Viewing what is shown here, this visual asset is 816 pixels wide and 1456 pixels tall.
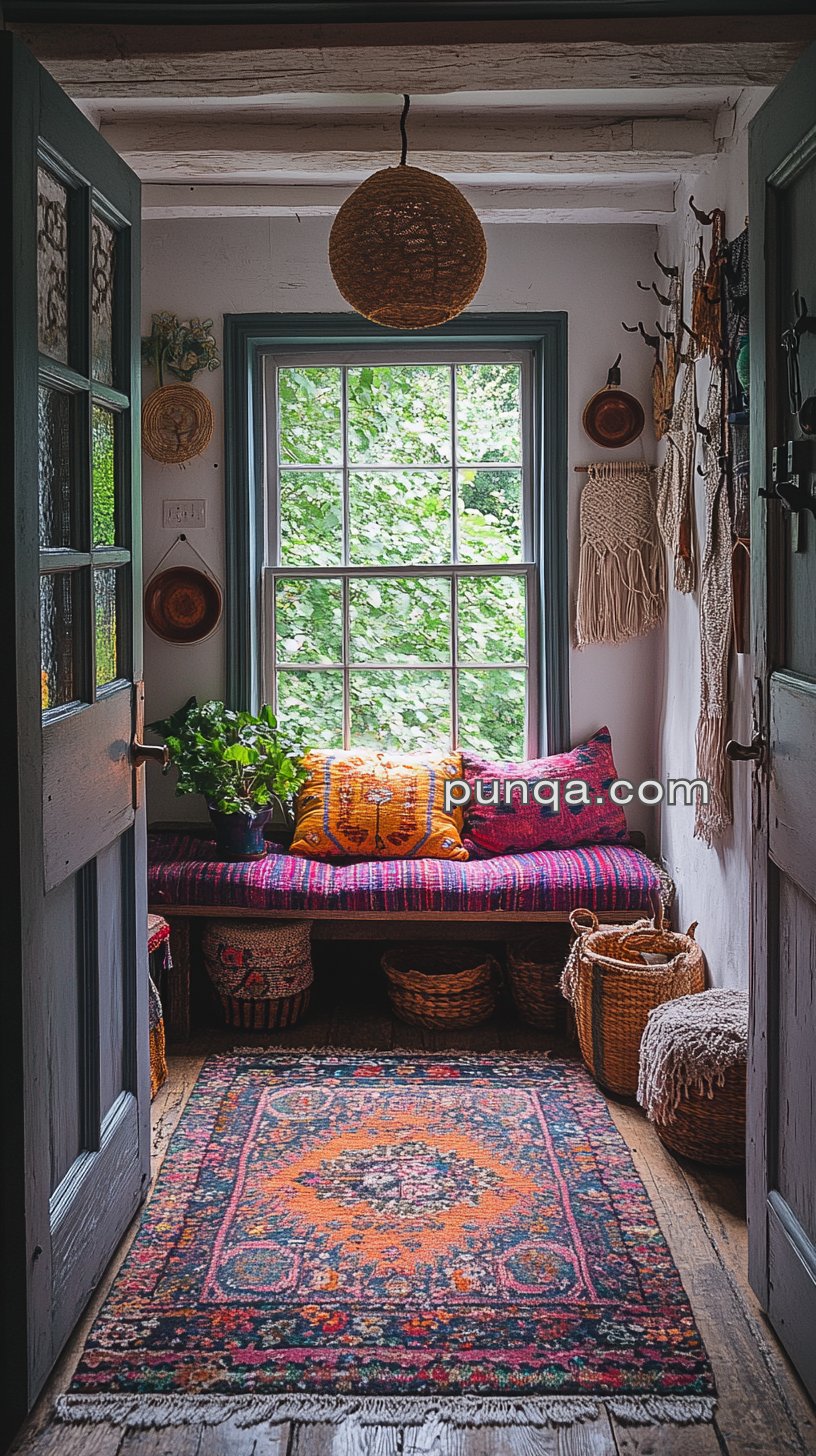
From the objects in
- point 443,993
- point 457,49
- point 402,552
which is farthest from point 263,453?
point 457,49

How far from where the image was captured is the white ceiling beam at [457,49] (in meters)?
2.42

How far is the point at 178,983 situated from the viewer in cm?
435

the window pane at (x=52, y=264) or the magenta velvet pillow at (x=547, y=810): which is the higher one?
the window pane at (x=52, y=264)

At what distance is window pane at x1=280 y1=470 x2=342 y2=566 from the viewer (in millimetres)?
5035

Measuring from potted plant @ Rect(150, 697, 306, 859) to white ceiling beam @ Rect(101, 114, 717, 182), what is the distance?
1880 mm

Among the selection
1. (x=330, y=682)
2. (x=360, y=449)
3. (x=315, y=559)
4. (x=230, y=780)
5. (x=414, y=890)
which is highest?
(x=360, y=449)

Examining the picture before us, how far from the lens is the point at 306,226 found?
4836 millimetres

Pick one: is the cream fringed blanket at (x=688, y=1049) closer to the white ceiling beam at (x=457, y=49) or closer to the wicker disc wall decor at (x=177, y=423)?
the white ceiling beam at (x=457, y=49)

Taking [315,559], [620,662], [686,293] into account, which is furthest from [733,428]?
[315,559]

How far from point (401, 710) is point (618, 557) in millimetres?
1011

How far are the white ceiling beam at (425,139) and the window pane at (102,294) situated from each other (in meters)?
1.40

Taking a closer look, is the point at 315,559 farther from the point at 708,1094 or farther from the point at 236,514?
the point at 708,1094

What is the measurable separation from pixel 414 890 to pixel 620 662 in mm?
1288

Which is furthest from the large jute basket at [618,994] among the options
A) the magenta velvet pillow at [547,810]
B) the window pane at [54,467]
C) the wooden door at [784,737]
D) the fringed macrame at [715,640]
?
the window pane at [54,467]
